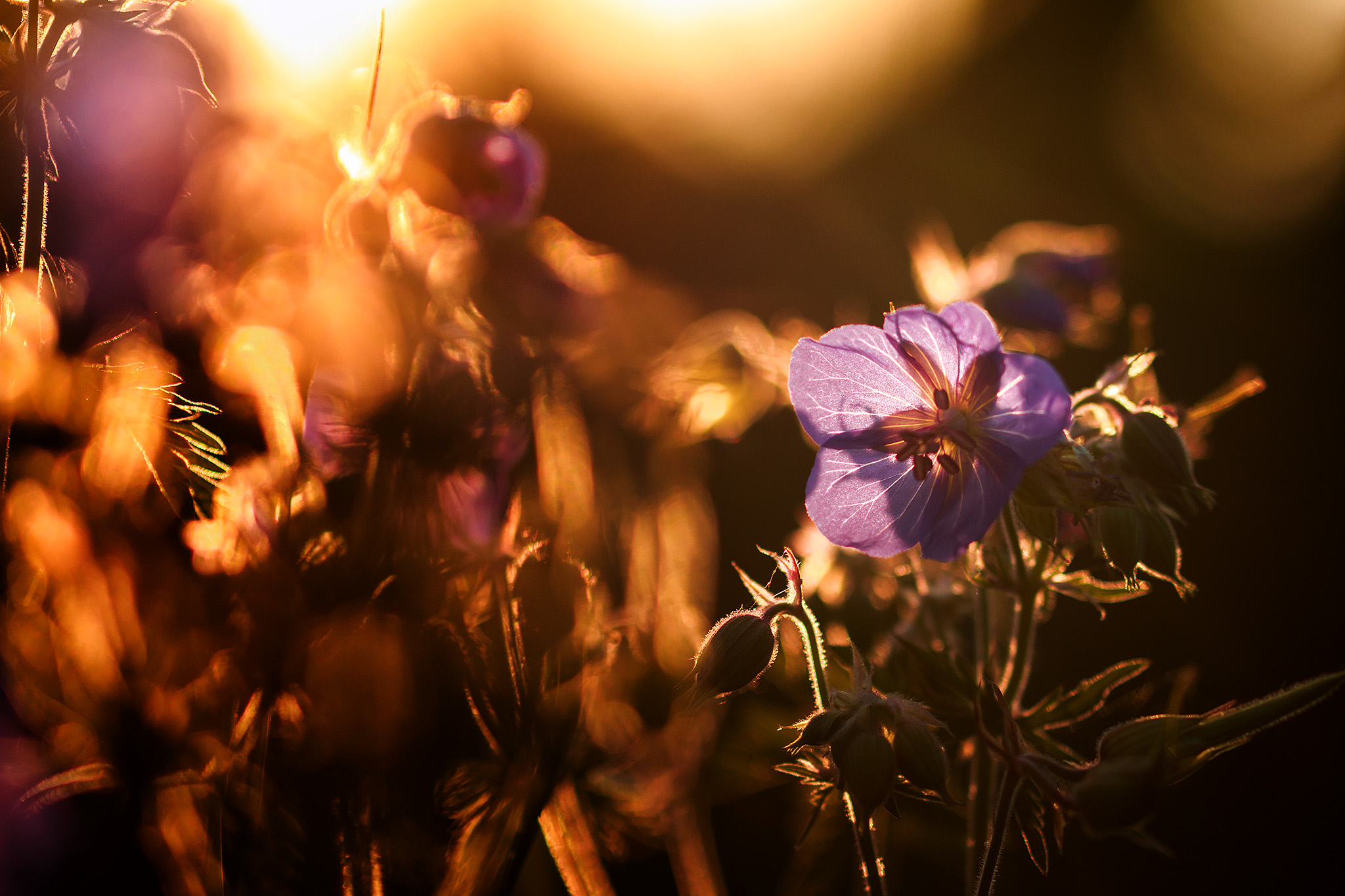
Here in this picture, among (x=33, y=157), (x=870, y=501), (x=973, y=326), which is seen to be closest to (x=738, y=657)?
(x=870, y=501)

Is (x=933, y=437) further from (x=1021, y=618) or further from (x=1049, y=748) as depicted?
(x=1049, y=748)

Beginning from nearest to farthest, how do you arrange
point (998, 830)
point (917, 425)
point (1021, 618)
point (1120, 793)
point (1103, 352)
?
point (1120, 793)
point (998, 830)
point (1021, 618)
point (917, 425)
point (1103, 352)

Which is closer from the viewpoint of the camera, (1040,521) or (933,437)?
(1040,521)

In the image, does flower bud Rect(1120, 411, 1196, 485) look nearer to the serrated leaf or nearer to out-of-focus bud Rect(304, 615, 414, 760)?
the serrated leaf

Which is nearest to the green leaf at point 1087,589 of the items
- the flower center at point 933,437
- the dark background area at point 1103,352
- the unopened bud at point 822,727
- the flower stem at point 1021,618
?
the flower stem at point 1021,618

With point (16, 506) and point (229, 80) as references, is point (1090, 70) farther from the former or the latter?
point (16, 506)

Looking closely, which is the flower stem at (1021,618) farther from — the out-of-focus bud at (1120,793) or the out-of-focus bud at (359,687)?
the out-of-focus bud at (359,687)
